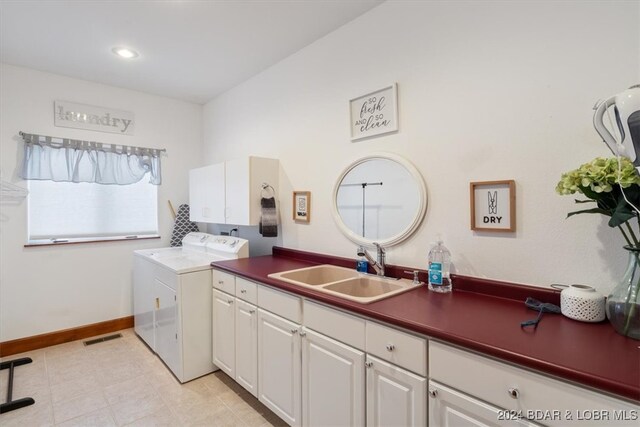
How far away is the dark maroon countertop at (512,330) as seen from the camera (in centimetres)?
84

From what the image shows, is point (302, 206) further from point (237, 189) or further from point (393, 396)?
point (393, 396)

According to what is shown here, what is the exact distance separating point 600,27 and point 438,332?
1365 mm

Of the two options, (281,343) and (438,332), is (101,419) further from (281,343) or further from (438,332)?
(438,332)

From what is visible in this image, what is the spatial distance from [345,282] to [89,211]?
289cm

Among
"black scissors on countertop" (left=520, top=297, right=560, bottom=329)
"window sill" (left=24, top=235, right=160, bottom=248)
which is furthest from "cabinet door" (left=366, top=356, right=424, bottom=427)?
"window sill" (left=24, top=235, right=160, bottom=248)

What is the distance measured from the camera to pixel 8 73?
279 centimetres

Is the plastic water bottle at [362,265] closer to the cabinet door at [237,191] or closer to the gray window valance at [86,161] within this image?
the cabinet door at [237,191]

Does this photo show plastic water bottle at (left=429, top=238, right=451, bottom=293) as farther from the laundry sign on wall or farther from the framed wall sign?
the laundry sign on wall

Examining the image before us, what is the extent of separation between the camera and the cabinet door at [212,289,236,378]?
222 centimetres

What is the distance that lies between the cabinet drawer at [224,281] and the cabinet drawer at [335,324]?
0.76 metres

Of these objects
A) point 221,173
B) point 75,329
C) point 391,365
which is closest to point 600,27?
point 391,365

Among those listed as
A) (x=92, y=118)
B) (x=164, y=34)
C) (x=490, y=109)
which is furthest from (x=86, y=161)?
(x=490, y=109)

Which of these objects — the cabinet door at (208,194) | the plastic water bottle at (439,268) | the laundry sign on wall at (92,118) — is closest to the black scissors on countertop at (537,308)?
the plastic water bottle at (439,268)

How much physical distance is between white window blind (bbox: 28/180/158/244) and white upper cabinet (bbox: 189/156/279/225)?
2.80ft
